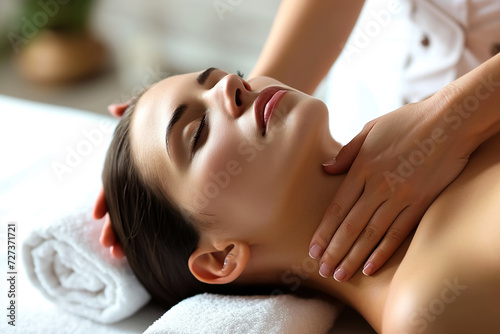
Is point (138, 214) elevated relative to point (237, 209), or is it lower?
lower

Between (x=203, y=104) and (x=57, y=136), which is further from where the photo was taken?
(x=57, y=136)

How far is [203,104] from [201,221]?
195mm

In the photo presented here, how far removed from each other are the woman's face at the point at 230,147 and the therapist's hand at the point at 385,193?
0.09m

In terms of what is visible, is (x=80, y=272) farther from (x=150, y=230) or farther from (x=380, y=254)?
(x=380, y=254)

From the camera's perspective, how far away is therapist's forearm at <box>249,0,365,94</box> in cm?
126

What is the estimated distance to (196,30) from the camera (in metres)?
2.36

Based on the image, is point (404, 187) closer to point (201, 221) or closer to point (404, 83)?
point (201, 221)

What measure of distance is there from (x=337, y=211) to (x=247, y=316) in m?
0.21

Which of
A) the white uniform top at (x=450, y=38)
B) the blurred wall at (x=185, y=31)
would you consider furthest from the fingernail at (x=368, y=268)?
the blurred wall at (x=185, y=31)

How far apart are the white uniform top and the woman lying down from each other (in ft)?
1.20

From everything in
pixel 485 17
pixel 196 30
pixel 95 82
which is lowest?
pixel 95 82

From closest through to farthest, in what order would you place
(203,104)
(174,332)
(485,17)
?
1. (174,332)
2. (203,104)
3. (485,17)

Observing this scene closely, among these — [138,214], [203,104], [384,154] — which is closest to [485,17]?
[384,154]

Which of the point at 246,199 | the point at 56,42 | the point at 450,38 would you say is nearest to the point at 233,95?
the point at 246,199
